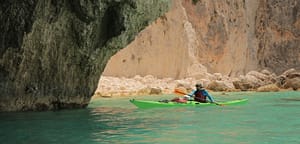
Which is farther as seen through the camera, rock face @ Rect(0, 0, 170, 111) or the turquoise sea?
rock face @ Rect(0, 0, 170, 111)

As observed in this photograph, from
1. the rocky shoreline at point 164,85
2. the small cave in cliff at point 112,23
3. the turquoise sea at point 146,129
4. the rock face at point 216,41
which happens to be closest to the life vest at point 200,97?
the turquoise sea at point 146,129

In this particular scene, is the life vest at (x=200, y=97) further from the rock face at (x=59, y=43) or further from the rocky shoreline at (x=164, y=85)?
the rocky shoreline at (x=164, y=85)

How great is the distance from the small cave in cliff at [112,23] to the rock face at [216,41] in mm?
21840

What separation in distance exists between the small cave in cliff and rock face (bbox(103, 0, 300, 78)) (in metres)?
21.8

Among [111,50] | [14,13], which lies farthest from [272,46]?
[14,13]

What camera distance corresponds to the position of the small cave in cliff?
16156 mm

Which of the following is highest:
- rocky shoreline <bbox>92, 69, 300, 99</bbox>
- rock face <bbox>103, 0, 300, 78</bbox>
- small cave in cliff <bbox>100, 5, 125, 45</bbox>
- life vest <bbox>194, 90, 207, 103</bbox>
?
rock face <bbox>103, 0, 300, 78</bbox>

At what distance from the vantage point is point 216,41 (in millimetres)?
58938

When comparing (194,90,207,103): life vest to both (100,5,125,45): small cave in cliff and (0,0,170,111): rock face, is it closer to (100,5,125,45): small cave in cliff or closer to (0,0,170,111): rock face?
(0,0,170,111): rock face

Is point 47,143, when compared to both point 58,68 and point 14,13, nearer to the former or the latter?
point 14,13

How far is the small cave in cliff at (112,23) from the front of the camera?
1616cm

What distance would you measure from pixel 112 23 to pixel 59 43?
182 centimetres

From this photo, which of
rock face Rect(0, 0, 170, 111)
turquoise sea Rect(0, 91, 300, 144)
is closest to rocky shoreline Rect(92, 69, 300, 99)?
rock face Rect(0, 0, 170, 111)

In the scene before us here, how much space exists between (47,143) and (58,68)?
7687mm
